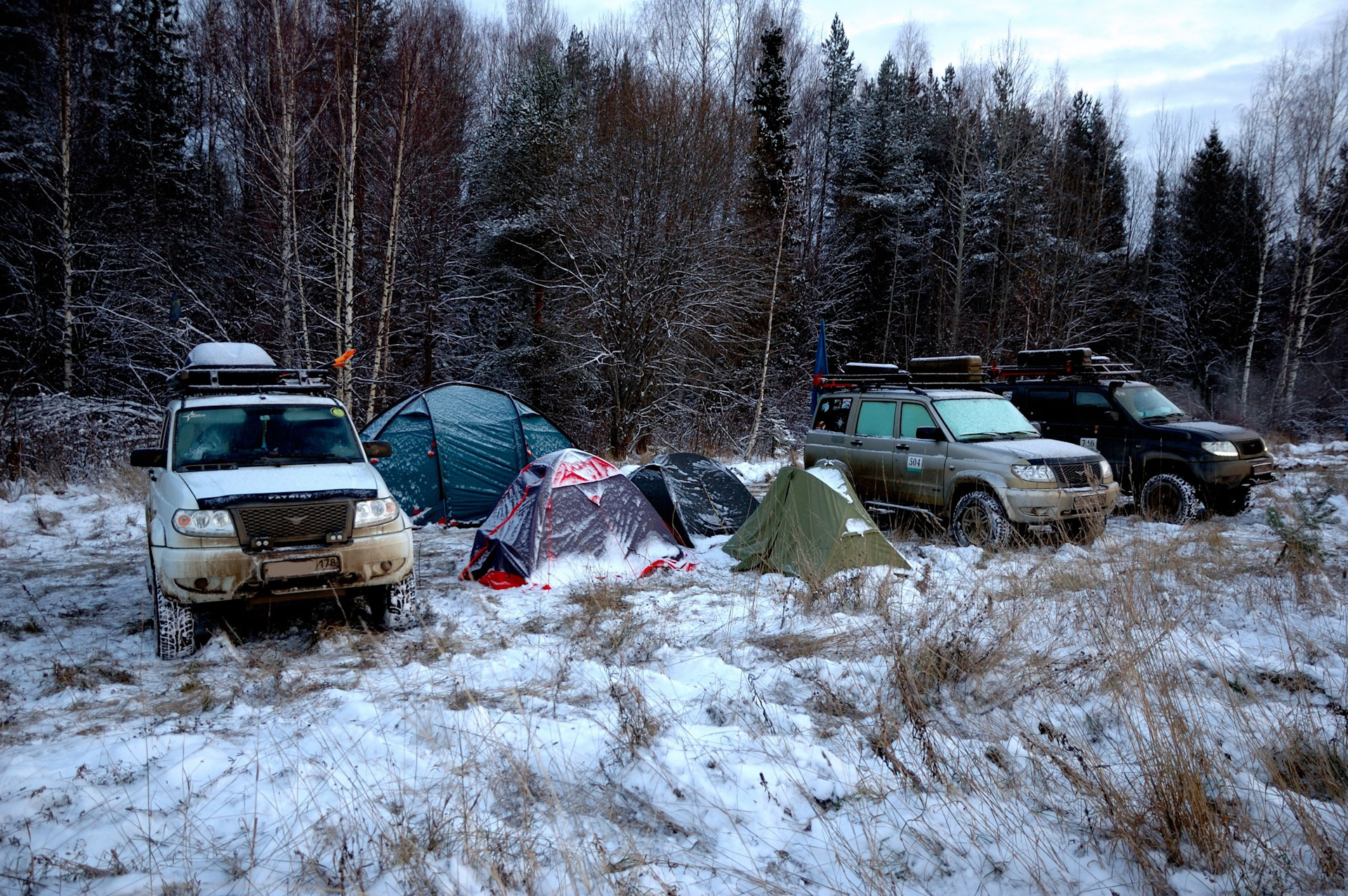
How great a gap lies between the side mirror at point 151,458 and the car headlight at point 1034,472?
7859 mm

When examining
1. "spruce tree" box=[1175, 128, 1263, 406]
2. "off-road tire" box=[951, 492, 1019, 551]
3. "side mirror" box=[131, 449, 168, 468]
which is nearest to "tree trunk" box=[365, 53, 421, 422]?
"side mirror" box=[131, 449, 168, 468]

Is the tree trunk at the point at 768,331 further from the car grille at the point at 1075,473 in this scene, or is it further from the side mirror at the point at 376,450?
the side mirror at the point at 376,450

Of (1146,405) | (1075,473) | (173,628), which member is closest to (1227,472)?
(1146,405)

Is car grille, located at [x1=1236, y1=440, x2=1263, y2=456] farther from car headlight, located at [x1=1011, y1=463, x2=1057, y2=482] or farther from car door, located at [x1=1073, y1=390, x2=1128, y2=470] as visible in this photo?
car headlight, located at [x1=1011, y1=463, x2=1057, y2=482]

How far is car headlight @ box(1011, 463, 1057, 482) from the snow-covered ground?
1.82 m

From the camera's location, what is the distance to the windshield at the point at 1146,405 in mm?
10055

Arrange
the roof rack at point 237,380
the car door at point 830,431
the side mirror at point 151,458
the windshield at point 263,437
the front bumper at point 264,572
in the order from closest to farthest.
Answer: the front bumper at point 264,572 → the side mirror at point 151,458 → the windshield at point 263,437 → the roof rack at point 237,380 → the car door at point 830,431

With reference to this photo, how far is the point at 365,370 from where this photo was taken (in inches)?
651

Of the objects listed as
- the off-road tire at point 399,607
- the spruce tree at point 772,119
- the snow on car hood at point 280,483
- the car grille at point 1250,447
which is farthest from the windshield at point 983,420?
the spruce tree at point 772,119

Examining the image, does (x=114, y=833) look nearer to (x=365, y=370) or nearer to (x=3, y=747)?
(x=3, y=747)

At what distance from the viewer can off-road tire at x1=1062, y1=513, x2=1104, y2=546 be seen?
7613mm

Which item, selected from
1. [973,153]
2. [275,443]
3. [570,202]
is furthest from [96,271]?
[973,153]

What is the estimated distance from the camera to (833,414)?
10.1 metres

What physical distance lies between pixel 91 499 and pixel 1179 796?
41.5 feet
